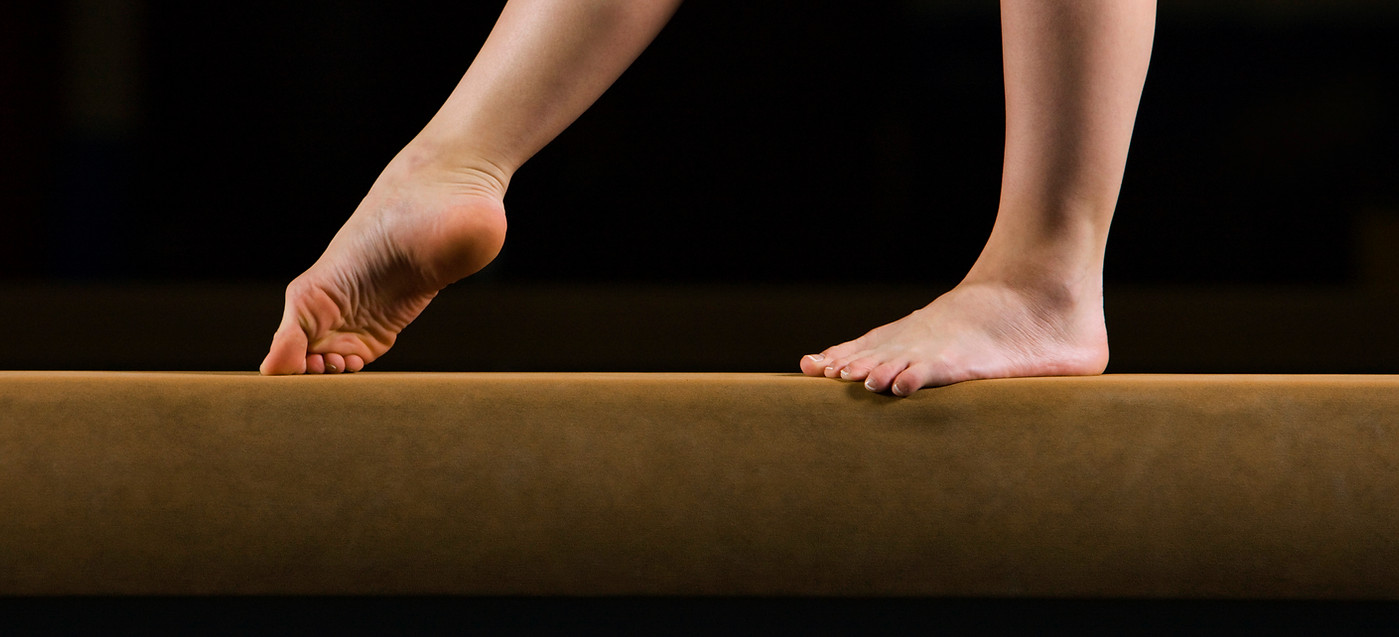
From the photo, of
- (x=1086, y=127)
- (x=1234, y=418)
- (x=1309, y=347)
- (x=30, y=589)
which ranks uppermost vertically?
(x=1086, y=127)

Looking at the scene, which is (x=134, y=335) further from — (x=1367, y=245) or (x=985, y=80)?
(x=1367, y=245)

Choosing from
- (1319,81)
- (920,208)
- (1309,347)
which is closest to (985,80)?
(920,208)

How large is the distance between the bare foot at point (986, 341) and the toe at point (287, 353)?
1.19ft

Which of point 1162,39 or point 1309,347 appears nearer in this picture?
point 1309,347

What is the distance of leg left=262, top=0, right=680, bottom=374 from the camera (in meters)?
0.96

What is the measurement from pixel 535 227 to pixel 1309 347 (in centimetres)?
170

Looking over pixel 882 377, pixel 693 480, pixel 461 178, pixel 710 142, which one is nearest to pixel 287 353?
pixel 461 178

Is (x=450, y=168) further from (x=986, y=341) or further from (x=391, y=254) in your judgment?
(x=986, y=341)

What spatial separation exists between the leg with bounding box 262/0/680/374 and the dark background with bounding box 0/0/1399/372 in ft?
6.57

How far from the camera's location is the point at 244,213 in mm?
3104

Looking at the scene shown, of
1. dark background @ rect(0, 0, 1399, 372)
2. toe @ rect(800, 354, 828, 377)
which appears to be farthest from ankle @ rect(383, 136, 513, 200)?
dark background @ rect(0, 0, 1399, 372)

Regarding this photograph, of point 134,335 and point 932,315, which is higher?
point 932,315

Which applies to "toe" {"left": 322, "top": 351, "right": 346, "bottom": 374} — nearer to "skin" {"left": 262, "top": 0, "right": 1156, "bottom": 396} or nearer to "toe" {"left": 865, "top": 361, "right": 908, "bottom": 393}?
"skin" {"left": 262, "top": 0, "right": 1156, "bottom": 396}

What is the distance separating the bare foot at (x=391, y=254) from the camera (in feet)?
3.12
